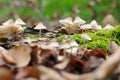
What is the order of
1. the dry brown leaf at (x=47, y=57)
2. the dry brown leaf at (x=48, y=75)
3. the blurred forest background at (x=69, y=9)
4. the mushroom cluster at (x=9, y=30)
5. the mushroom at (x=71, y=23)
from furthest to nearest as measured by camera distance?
the blurred forest background at (x=69, y=9), the mushroom at (x=71, y=23), the mushroom cluster at (x=9, y=30), the dry brown leaf at (x=47, y=57), the dry brown leaf at (x=48, y=75)

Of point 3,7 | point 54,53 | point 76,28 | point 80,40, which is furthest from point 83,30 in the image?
point 3,7

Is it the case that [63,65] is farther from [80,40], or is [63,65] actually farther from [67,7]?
[67,7]

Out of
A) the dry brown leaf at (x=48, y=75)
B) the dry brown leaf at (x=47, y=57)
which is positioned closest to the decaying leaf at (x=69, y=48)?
the dry brown leaf at (x=47, y=57)

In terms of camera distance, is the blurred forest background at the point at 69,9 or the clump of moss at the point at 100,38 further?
the blurred forest background at the point at 69,9

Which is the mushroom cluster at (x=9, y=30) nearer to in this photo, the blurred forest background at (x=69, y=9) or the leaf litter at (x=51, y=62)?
the leaf litter at (x=51, y=62)

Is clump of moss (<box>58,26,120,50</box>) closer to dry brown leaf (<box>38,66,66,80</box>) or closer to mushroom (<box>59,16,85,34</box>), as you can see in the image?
mushroom (<box>59,16,85,34</box>)

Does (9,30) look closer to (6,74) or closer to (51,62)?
(51,62)

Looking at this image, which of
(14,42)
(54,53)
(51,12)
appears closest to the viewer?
(54,53)
